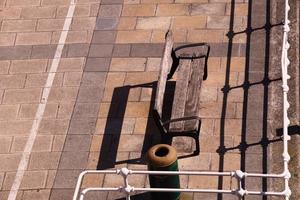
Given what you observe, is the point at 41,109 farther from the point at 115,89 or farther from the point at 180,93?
the point at 180,93

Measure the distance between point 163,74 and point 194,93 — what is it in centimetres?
61

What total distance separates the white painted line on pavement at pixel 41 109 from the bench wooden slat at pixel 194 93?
274cm

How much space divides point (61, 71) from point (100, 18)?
165 centimetres

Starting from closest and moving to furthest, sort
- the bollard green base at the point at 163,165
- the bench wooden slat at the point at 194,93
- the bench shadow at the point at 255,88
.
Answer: the bollard green base at the point at 163,165 < the bench wooden slat at the point at 194,93 < the bench shadow at the point at 255,88

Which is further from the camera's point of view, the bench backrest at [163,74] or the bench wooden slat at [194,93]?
the bench wooden slat at [194,93]

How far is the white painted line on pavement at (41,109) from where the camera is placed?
A: 30.9 feet

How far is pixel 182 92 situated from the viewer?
966cm

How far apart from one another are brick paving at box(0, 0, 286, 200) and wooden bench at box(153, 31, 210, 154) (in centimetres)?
44

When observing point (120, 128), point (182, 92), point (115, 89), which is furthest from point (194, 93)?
point (115, 89)

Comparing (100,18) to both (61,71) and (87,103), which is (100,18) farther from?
(87,103)

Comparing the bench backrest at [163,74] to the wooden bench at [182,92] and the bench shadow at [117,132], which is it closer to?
the wooden bench at [182,92]

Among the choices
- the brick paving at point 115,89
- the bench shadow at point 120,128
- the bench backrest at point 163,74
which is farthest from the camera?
the bench shadow at point 120,128

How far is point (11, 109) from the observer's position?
10.6m

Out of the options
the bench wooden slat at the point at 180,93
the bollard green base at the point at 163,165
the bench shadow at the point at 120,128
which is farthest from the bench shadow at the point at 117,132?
the bollard green base at the point at 163,165
